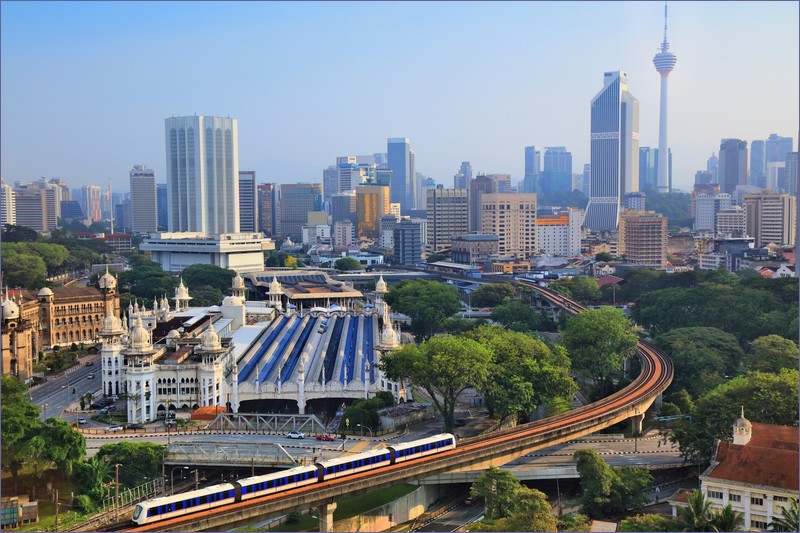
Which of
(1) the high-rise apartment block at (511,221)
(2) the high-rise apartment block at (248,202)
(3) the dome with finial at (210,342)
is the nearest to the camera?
(3) the dome with finial at (210,342)

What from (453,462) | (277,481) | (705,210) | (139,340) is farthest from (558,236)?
(277,481)

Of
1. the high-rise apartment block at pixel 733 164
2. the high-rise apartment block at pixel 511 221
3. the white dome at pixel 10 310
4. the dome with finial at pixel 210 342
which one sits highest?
the high-rise apartment block at pixel 733 164

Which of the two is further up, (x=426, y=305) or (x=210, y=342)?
(x=210, y=342)

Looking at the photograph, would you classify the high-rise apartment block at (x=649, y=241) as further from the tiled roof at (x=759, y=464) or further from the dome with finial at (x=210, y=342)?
the tiled roof at (x=759, y=464)

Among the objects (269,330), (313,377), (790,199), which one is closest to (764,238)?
(790,199)

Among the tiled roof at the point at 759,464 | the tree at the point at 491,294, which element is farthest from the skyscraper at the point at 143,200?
the tiled roof at the point at 759,464

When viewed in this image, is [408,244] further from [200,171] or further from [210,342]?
[210,342]

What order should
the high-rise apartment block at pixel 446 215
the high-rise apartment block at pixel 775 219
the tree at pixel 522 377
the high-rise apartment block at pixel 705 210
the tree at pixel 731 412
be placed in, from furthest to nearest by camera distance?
the high-rise apartment block at pixel 705 210, the high-rise apartment block at pixel 446 215, the high-rise apartment block at pixel 775 219, the tree at pixel 522 377, the tree at pixel 731 412
